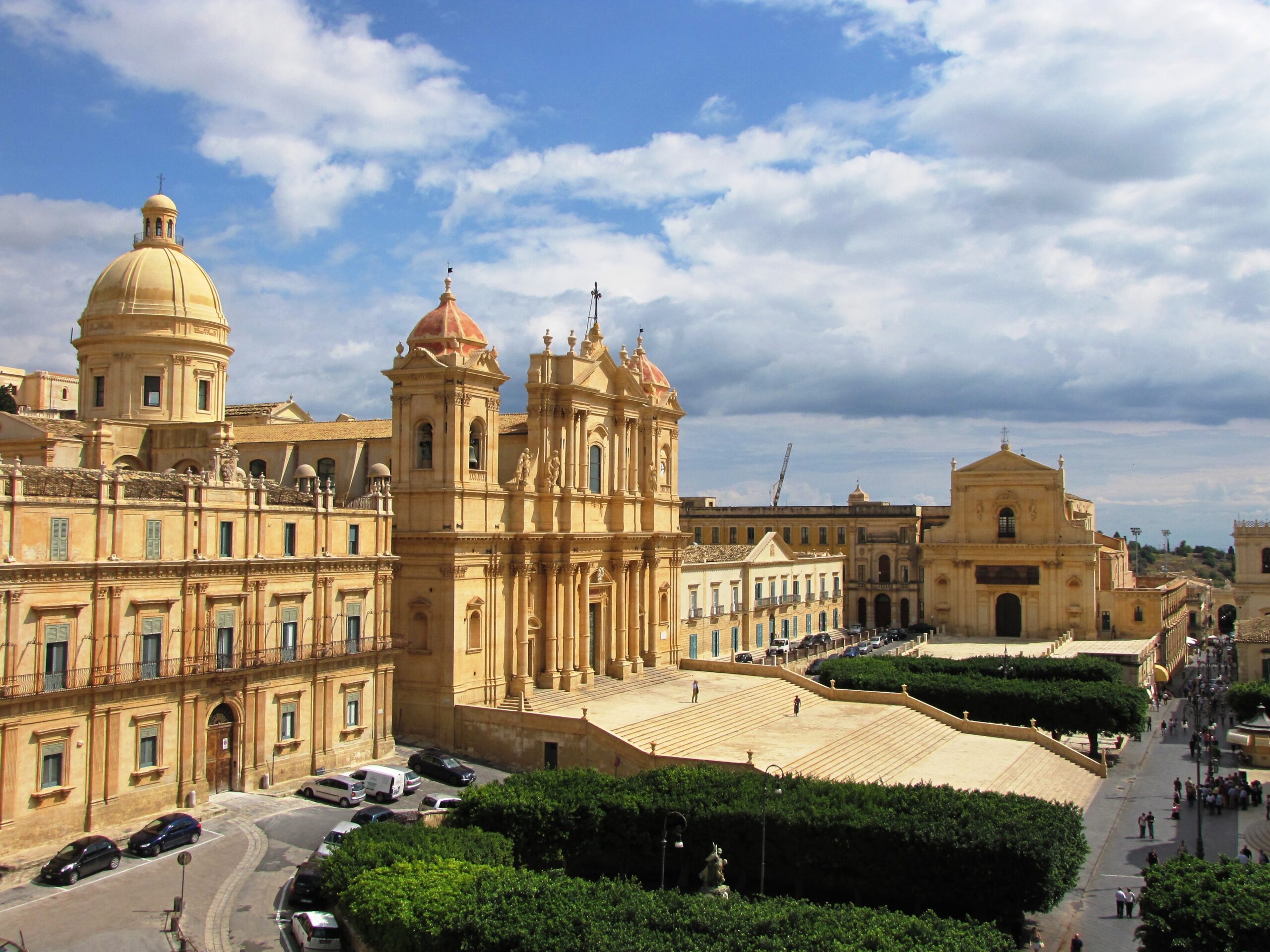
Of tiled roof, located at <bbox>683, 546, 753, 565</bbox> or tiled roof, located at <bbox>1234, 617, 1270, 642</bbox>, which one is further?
tiled roof, located at <bbox>683, 546, 753, 565</bbox>

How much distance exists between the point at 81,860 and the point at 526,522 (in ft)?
74.9

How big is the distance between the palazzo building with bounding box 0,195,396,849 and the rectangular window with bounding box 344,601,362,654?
2.6 inches

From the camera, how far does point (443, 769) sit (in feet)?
131

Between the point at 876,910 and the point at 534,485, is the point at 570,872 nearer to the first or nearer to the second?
the point at 876,910

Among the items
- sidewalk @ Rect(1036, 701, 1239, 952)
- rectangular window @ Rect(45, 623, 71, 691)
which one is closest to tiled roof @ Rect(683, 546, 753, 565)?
sidewalk @ Rect(1036, 701, 1239, 952)

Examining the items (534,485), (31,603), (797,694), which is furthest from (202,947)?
(797,694)

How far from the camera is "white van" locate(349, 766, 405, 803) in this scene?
37.0m

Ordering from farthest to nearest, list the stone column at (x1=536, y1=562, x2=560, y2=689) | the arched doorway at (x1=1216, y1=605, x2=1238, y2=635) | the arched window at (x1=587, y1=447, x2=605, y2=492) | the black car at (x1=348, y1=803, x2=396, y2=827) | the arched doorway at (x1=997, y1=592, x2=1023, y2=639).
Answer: the arched doorway at (x1=1216, y1=605, x2=1238, y2=635) → the arched doorway at (x1=997, y1=592, x2=1023, y2=639) → the arched window at (x1=587, y1=447, x2=605, y2=492) → the stone column at (x1=536, y1=562, x2=560, y2=689) → the black car at (x1=348, y1=803, x2=396, y2=827)

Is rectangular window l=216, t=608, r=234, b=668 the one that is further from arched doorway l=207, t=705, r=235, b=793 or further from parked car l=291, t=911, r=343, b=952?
parked car l=291, t=911, r=343, b=952

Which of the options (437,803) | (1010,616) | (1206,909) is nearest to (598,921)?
(1206,909)

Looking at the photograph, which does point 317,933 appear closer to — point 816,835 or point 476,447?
point 816,835

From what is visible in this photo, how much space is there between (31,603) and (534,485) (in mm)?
22448

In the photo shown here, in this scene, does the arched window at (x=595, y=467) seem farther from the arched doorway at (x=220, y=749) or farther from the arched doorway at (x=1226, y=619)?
the arched doorway at (x=1226, y=619)

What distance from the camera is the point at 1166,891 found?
2467cm
